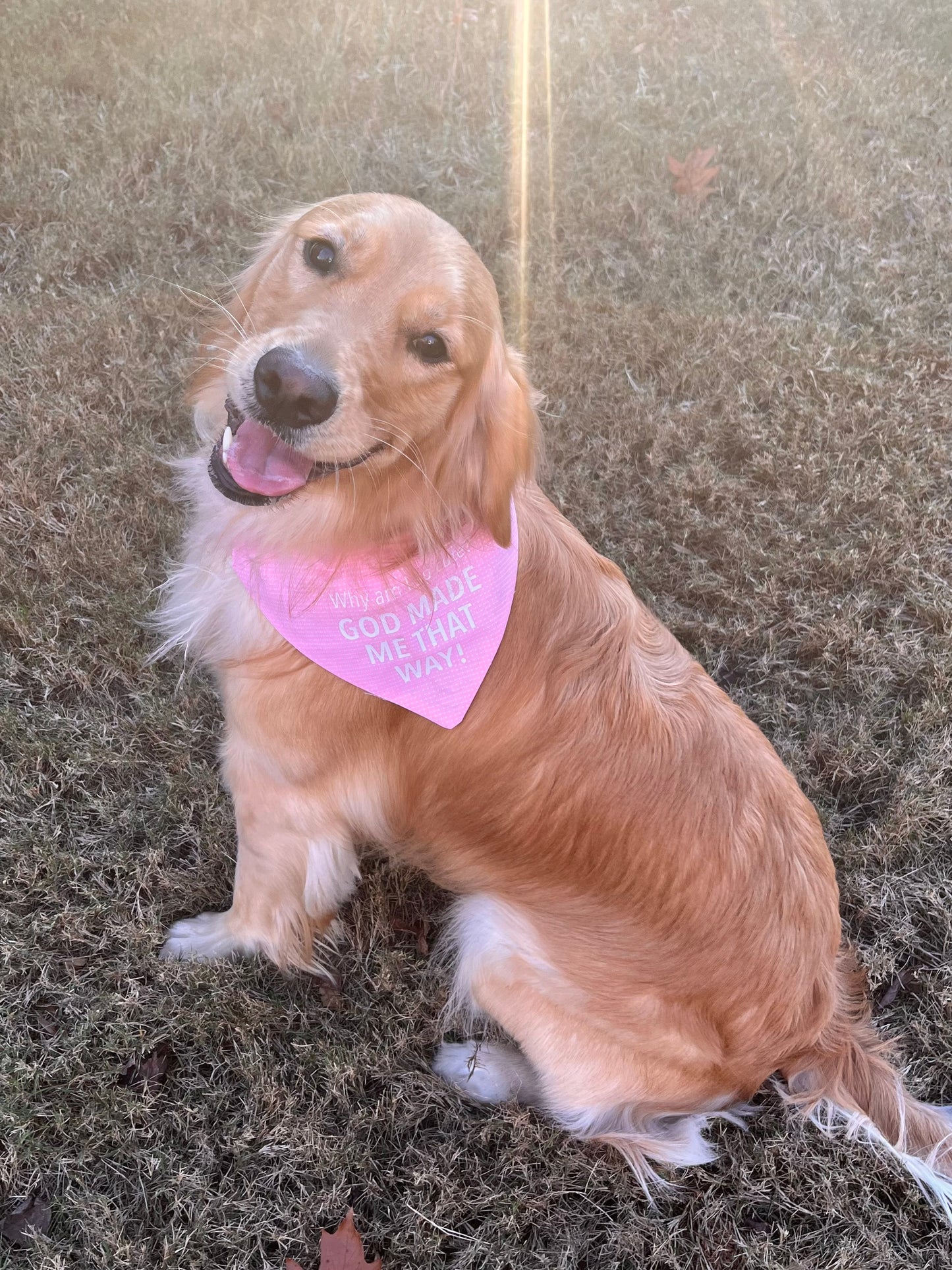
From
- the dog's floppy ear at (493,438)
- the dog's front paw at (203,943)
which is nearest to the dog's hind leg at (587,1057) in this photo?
the dog's front paw at (203,943)

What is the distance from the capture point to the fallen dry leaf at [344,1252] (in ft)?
8.37

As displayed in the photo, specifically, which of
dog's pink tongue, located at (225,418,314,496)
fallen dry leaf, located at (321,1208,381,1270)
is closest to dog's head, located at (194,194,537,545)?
dog's pink tongue, located at (225,418,314,496)

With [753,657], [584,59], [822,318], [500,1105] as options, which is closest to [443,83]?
[584,59]

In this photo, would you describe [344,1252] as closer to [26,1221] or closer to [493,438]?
[26,1221]

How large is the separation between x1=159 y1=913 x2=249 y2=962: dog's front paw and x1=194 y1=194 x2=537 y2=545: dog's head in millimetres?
1433

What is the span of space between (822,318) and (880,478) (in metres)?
1.24

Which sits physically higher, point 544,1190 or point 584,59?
point 584,59

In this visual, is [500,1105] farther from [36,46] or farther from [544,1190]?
[36,46]

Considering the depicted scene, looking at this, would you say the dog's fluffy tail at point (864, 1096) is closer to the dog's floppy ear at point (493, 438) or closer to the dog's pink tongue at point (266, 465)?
the dog's floppy ear at point (493, 438)

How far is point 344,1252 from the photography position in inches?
101

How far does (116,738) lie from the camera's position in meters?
3.30

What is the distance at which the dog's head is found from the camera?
2.12 metres

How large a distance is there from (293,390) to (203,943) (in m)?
1.91

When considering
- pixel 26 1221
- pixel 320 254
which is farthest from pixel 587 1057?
pixel 320 254
